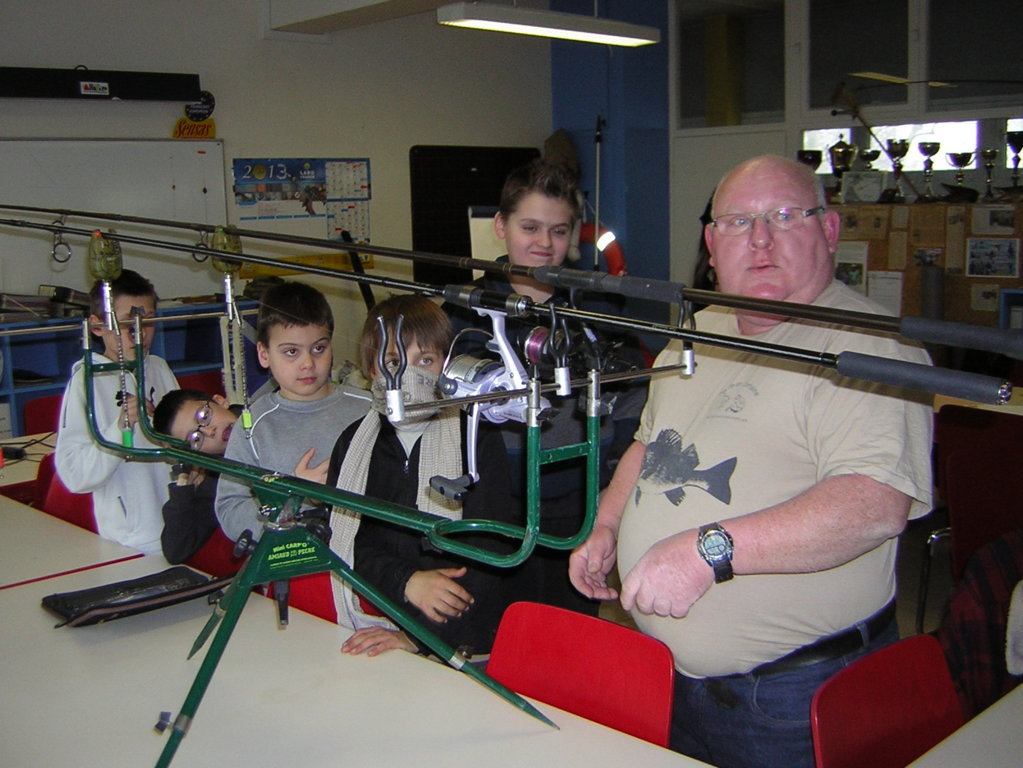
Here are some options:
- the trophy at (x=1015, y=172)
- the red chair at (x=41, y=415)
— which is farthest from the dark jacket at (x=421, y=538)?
the trophy at (x=1015, y=172)

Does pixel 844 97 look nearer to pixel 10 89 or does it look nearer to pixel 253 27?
pixel 253 27

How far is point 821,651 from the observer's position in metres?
1.58

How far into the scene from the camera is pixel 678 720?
177 cm

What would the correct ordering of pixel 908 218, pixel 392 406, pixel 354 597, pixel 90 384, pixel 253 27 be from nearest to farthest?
pixel 392 406 → pixel 90 384 → pixel 354 597 → pixel 908 218 → pixel 253 27

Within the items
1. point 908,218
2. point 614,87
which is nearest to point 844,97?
point 908,218

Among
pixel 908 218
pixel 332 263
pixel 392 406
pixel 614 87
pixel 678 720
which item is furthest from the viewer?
pixel 614 87

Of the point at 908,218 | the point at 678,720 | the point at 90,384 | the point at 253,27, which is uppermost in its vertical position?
the point at 253,27

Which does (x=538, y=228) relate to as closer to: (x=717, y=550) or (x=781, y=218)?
(x=781, y=218)

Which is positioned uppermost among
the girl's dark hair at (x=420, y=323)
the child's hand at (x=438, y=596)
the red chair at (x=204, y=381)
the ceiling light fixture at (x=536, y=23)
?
the ceiling light fixture at (x=536, y=23)

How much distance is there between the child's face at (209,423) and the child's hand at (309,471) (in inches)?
7.5

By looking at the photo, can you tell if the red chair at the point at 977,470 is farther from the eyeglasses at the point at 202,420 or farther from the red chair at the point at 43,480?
the red chair at the point at 43,480

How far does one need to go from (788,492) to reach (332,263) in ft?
17.1

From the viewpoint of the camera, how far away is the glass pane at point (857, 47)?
20.7 feet

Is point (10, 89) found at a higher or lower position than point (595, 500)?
Answer: higher
